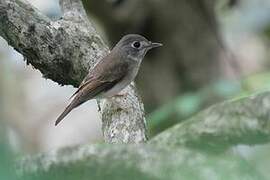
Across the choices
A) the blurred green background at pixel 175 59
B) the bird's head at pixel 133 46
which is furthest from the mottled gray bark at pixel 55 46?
the bird's head at pixel 133 46

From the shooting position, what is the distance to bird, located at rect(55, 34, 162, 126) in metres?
3.99

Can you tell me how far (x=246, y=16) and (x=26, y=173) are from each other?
25.1ft

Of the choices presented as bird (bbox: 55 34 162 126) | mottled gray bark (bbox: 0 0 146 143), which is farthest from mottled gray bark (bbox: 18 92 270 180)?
bird (bbox: 55 34 162 126)

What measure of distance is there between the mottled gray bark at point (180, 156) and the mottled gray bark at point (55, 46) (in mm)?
2192

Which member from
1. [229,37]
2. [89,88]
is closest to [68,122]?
[229,37]

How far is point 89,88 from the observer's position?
4078mm

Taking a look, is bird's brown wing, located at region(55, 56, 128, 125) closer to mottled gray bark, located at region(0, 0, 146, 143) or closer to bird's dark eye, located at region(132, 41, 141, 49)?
mottled gray bark, located at region(0, 0, 146, 143)

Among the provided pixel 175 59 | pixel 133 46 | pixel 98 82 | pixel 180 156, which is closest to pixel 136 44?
pixel 133 46

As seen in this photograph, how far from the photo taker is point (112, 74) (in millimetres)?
4578

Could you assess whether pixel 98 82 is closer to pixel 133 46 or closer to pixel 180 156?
pixel 133 46

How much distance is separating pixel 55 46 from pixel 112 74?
42.0 inches

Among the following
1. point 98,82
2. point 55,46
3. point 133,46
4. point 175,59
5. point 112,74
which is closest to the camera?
point 55,46

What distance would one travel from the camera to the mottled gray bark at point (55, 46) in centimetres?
346

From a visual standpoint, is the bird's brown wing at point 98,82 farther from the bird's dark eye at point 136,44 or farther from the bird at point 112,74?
the bird's dark eye at point 136,44
